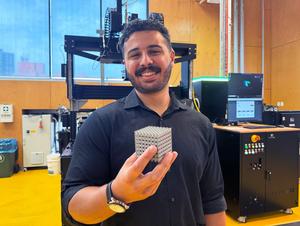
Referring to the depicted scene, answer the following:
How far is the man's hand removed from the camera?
66 cm

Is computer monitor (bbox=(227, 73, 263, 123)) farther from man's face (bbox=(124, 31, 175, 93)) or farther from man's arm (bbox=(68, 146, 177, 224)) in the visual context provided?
man's arm (bbox=(68, 146, 177, 224))

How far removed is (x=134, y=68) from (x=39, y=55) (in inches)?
198

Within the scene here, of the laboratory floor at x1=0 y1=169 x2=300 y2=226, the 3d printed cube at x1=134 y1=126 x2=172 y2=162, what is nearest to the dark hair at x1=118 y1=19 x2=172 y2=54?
the 3d printed cube at x1=134 y1=126 x2=172 y2=162

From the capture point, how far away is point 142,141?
0.71m

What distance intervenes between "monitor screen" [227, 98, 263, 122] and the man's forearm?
2.46m

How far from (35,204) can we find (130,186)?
3.27 meters

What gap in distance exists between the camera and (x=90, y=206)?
2.72ft

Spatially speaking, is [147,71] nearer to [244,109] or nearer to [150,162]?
[150,162]

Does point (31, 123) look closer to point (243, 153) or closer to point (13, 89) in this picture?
point (13, 89)

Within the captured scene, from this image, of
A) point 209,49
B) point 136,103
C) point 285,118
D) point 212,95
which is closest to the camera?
point 136,103

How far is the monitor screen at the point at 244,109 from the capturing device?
305cm

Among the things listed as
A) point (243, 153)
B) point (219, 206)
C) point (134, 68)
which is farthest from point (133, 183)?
point (243, 153)

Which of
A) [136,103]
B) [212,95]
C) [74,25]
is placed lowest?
[136,103]

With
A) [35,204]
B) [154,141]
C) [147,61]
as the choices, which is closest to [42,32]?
[35,204]
